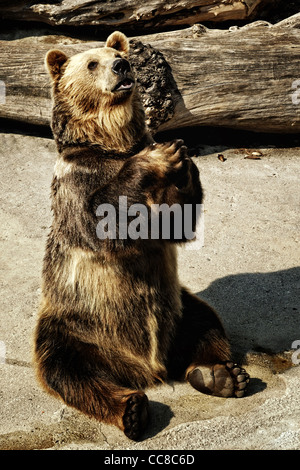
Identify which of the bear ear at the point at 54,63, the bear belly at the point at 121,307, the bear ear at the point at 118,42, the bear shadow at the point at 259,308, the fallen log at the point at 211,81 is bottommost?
the bear shadow at the point at 259,308

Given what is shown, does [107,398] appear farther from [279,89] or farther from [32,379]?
[279,89]

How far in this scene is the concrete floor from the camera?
4270mm

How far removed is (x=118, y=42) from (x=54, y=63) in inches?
22.6

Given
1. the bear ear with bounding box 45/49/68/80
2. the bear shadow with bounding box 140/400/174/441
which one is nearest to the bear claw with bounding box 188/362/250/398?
the bear shadow with bounding box 140/400/174/441

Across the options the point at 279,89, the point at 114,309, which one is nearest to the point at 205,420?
the point at 114,309

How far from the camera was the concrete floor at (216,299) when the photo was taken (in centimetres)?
427

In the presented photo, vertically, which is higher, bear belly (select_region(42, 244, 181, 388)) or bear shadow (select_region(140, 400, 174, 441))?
bear belly (select_region(42, 244, 181, 388))

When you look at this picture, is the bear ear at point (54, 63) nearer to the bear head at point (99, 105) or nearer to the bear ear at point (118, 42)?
the bear head at point (99, 105)

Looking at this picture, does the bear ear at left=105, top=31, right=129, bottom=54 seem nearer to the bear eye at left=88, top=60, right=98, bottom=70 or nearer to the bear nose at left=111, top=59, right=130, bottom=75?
the bear eye at left=88, top=60, right=98, bottom=70

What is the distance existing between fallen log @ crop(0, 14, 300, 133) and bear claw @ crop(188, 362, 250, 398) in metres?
4.25

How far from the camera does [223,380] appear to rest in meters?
4.54

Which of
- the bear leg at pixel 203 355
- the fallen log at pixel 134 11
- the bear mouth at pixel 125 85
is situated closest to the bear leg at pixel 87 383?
the bear leg at pixel 203 355

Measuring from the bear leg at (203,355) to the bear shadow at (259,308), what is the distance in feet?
1.24

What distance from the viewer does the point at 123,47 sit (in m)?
5.12
